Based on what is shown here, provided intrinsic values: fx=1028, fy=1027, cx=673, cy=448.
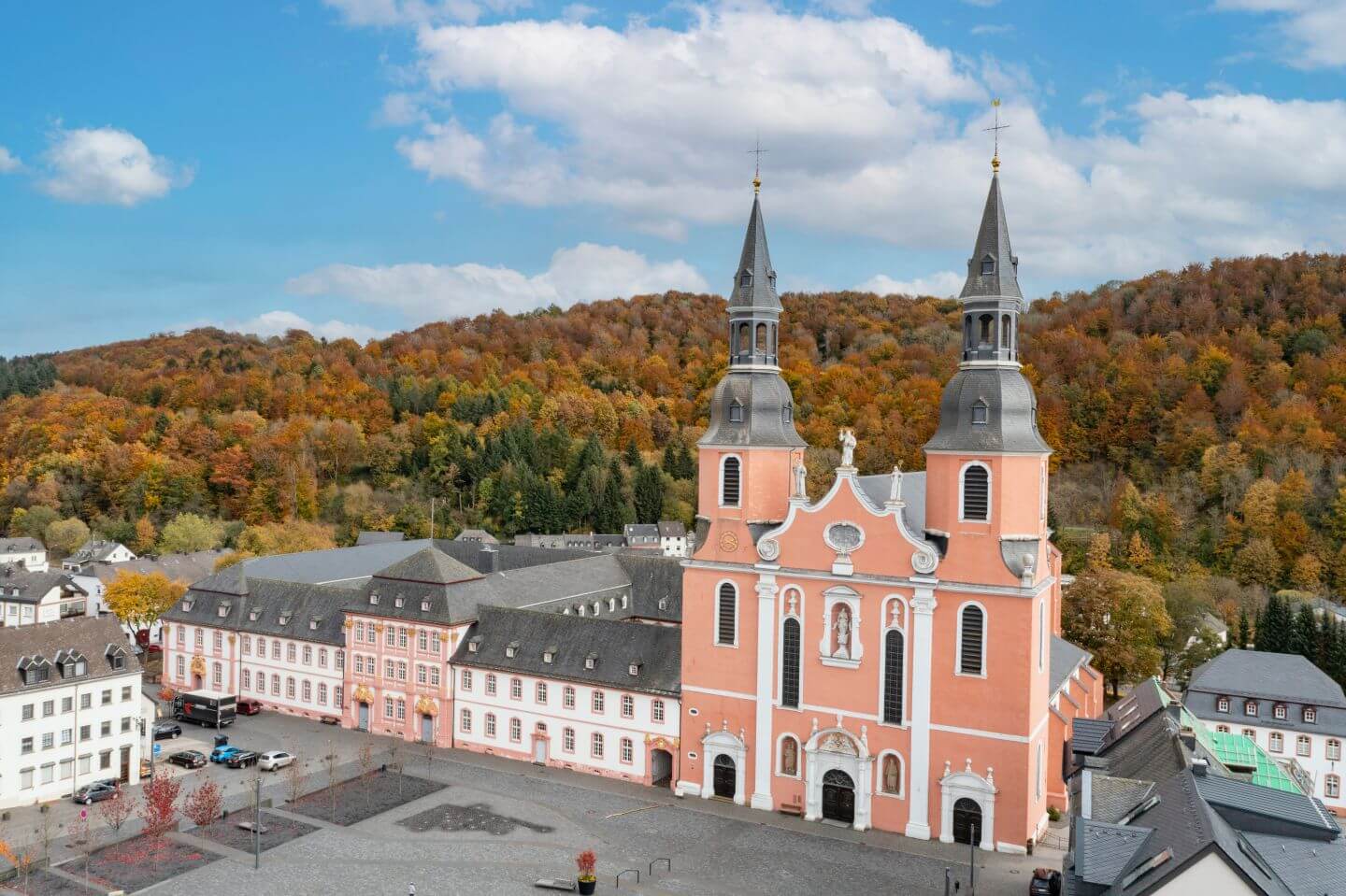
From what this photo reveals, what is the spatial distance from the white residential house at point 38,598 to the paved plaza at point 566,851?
43402 mm

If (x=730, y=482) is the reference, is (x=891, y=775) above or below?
below

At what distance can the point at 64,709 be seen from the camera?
39.0m

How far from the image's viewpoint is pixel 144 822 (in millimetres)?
35000

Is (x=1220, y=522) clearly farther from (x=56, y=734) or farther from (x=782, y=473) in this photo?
(x=56, y=734)

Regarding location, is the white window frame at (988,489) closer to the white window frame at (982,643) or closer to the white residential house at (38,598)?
the white window frame at (982,643)

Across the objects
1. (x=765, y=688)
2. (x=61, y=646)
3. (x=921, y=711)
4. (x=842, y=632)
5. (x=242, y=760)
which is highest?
(x=842, y=632)

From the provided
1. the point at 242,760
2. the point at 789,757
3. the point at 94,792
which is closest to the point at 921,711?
the point at 789,757

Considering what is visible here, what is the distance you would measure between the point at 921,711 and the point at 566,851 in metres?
12.8

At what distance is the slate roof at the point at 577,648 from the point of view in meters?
41.2

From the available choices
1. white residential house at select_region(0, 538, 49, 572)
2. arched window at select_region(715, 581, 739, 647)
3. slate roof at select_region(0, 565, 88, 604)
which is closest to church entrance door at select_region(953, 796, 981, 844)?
arched window at select_region(715, 581, 739, 647)

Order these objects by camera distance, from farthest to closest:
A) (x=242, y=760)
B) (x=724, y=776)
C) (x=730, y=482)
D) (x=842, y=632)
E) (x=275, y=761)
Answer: (x=242, y=760), (x=275, y=761), (x=730, y=482), (x=724, y=776), (x=842, y=632)

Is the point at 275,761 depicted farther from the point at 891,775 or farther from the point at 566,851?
the point at 891,775

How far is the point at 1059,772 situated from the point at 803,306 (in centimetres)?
11606

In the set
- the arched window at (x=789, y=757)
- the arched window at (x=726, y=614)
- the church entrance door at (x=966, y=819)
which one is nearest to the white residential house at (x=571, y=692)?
the arched window at (x=726, y=614)
